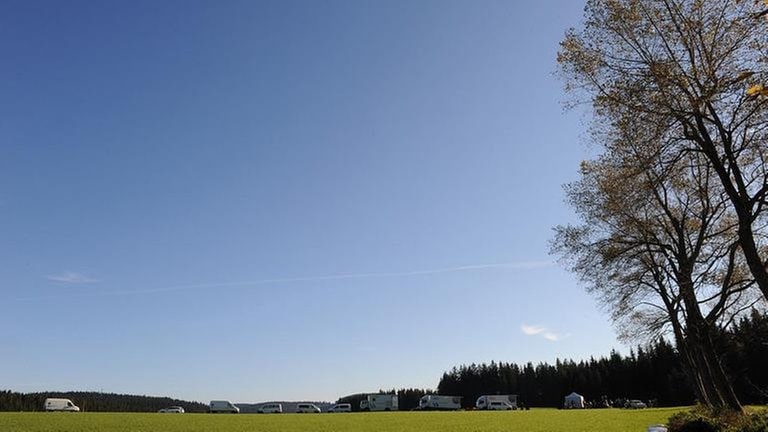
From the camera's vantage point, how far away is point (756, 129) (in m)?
15.0

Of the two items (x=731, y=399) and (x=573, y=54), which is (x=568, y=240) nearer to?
(x=731, y=399)

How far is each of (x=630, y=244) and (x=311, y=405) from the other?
9632 centimetres

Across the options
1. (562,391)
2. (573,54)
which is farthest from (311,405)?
(573,54)

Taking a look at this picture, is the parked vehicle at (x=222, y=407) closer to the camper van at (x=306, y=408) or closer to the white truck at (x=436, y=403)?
the camper van at (x=306, y=408)

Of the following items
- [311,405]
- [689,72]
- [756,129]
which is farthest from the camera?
[311,405]

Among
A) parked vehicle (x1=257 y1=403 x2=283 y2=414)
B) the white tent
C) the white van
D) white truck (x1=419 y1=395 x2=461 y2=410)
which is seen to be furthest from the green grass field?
white truck (x1=419 y1=395 x2=461 y2=410)

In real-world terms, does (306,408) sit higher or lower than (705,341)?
lower

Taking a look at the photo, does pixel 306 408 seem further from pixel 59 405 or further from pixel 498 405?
pixel 59 405

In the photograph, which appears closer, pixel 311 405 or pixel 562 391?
pixel 311 405

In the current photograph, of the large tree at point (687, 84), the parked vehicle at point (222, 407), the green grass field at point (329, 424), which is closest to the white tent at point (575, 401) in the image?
the green grass field at point (329, 424)

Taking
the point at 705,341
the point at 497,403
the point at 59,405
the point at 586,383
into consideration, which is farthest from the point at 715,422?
the point at 586,383

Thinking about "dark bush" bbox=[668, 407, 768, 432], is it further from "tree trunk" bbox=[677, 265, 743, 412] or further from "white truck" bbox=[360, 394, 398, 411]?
"white truck" bbox=[360, 394, 398, 411]

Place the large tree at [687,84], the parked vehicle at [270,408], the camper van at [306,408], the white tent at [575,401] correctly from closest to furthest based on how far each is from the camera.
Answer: the large tree at [687,84]
the parked vehicle at [270,408]
the camper van at [306,408]
the white tent at [575,401]

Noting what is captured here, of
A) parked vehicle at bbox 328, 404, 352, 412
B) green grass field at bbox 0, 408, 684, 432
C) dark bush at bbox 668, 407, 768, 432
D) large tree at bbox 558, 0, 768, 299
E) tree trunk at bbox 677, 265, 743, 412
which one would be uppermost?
large tree at bbox 558, 0, 768, 299
